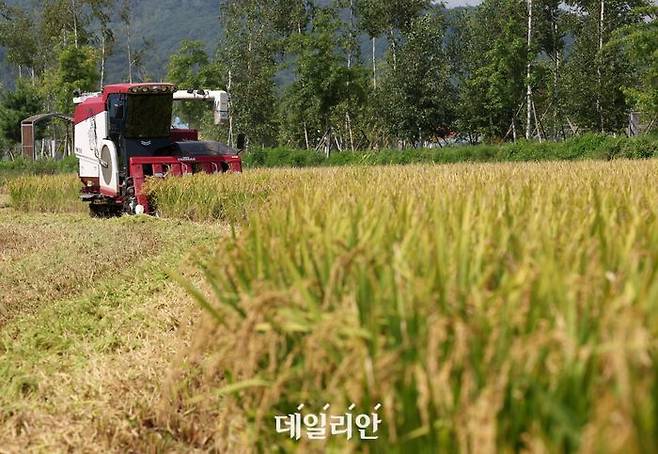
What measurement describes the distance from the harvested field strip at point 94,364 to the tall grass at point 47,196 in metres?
11.3

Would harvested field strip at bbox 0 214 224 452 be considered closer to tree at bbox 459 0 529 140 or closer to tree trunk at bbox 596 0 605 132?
tree at bbox 459 0 529 140

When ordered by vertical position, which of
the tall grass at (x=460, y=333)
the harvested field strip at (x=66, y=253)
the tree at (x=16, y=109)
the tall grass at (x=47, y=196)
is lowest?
the harvested field strip at (x=66, y=253)

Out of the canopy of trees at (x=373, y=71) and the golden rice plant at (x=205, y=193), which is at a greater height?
the canopy of trees at (x=373, y=71)

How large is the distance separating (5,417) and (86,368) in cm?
57

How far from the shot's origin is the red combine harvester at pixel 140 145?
14.2 meters

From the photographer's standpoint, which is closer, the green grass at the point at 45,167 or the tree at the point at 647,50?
the tree at the point at 647,50

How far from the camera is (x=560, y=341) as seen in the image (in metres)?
1.82

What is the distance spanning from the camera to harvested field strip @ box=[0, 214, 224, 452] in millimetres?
3678

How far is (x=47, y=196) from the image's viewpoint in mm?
18500

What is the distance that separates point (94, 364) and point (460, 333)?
10.7 feet

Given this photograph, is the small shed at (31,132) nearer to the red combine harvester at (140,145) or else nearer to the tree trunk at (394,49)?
the red combine harvester at (140,145)

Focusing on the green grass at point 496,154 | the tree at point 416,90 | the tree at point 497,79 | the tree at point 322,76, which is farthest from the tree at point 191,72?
the tree at point 497,79

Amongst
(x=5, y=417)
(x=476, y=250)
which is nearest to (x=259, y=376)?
(x=476, y=250)

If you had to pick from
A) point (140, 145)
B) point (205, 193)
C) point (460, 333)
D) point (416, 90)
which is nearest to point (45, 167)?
point (416, 90)
